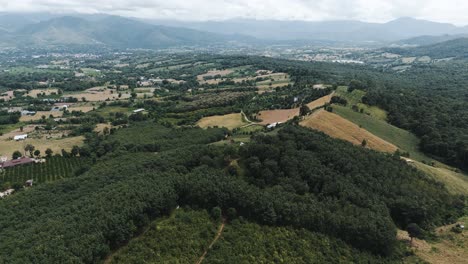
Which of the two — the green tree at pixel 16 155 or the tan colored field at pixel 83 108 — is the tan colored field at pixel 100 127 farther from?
the tan colored field at pixel 83 108

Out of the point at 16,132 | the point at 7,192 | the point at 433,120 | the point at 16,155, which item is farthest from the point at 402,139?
the point at 16,132

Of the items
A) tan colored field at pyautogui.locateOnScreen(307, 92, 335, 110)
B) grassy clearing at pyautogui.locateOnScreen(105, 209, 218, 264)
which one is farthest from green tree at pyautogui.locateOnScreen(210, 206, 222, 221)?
tan colored field at pyautogui.locateOnScreen(307, 92, 335, 110)

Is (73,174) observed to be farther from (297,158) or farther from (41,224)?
(297,158)

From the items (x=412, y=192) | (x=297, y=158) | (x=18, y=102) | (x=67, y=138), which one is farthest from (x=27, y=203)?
(x=18, y=102)

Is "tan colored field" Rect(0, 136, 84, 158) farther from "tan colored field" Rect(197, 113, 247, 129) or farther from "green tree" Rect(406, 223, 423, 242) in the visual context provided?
"green tree" Rect(406, 223, 423, 242)

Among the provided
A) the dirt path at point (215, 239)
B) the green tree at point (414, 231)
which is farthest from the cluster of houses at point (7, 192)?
the green tree at point (414, 231)

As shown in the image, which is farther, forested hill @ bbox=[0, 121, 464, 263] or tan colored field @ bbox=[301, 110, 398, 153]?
tan colored field @ bbox=[301, 110, 398, 153]

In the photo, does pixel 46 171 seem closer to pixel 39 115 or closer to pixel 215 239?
pixel 215 239
